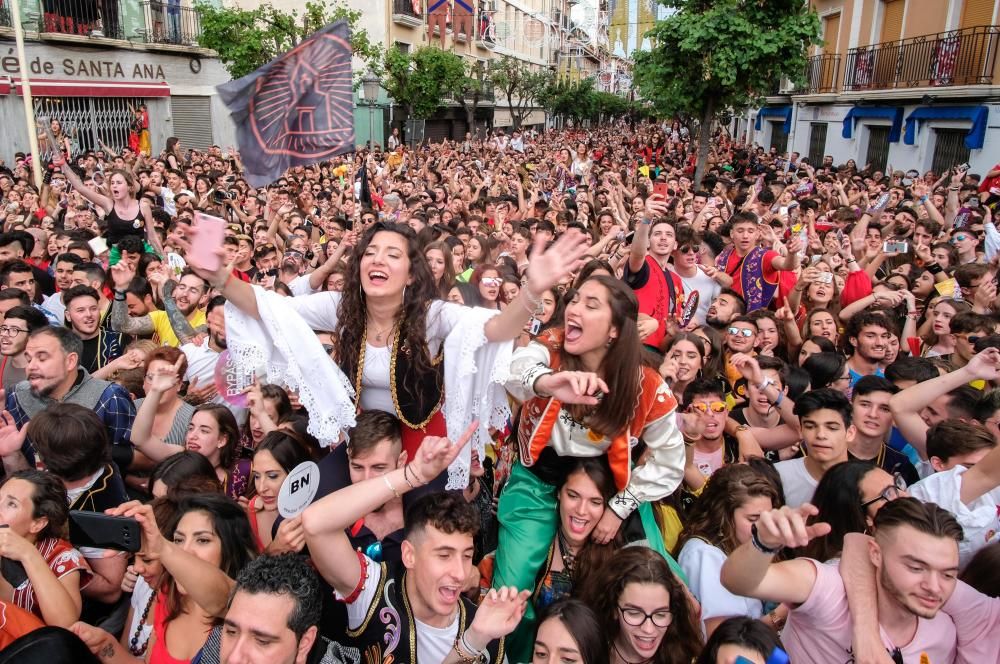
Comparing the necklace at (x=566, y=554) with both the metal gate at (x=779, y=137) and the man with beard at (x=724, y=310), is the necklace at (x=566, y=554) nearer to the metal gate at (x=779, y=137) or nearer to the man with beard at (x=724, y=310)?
the man with beard at (x=724, y=310)

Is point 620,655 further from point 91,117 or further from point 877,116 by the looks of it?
point 877,116

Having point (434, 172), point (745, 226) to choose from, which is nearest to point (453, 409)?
point (745, 226)

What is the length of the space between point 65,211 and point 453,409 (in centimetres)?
872

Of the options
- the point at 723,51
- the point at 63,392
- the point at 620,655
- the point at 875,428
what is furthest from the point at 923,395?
the point at 723,51

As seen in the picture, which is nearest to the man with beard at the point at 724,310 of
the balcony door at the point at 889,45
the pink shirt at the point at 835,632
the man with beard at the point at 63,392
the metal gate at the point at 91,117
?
the pink shirt at the point at 835,632

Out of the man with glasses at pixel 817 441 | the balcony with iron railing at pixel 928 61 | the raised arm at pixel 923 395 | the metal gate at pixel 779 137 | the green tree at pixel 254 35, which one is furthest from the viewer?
the metal gate at pixel 779 137

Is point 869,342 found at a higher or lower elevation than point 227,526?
higher

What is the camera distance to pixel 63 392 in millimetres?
3807

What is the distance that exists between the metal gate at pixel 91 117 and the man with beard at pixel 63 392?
48.7 ft

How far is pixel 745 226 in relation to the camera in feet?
20.4

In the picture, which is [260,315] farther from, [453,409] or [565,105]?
[565,105]

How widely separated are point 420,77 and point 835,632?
26.2 metres

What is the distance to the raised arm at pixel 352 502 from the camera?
2.17 meters

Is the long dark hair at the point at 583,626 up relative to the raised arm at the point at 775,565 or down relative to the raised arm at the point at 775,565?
down
